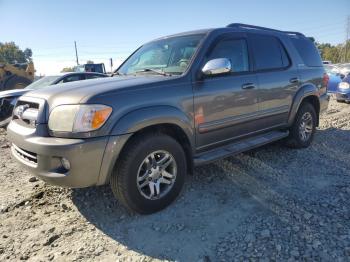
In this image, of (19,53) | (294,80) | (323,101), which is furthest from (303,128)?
(19,53)

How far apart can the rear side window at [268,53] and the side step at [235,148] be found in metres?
0.97

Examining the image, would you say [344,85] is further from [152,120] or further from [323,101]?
[152,120]

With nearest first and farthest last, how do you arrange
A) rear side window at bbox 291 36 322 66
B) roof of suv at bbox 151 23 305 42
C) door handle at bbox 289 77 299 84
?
roof of suv at bbox 151 23 305 42 < door handle at bbox 289 77 299 84 < rear side window at bbox 291 36 322 66

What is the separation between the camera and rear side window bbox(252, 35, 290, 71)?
175 inches

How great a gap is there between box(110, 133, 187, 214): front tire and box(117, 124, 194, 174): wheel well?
75 millimetres

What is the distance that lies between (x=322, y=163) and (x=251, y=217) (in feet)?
7.04

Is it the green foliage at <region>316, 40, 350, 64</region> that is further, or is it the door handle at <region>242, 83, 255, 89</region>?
the green foliage at <region>316, 40, 350, 64</region>

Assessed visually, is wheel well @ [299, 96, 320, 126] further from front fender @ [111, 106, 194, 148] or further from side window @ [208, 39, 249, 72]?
front fender @ [111, 106, 194, 148]

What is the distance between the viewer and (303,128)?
546 centimetres

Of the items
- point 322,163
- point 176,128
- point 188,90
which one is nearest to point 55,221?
point 176,128

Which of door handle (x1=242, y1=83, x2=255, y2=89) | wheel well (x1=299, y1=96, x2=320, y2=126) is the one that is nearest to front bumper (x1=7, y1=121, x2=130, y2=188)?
door handle (x1=242, y1=83, x2=255, y2=89)

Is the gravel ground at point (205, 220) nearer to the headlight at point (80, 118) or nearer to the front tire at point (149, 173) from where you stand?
the front tire at point (149, 173)

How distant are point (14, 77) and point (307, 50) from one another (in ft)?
40.4

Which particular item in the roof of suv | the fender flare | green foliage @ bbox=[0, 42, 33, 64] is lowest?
the fender flare
